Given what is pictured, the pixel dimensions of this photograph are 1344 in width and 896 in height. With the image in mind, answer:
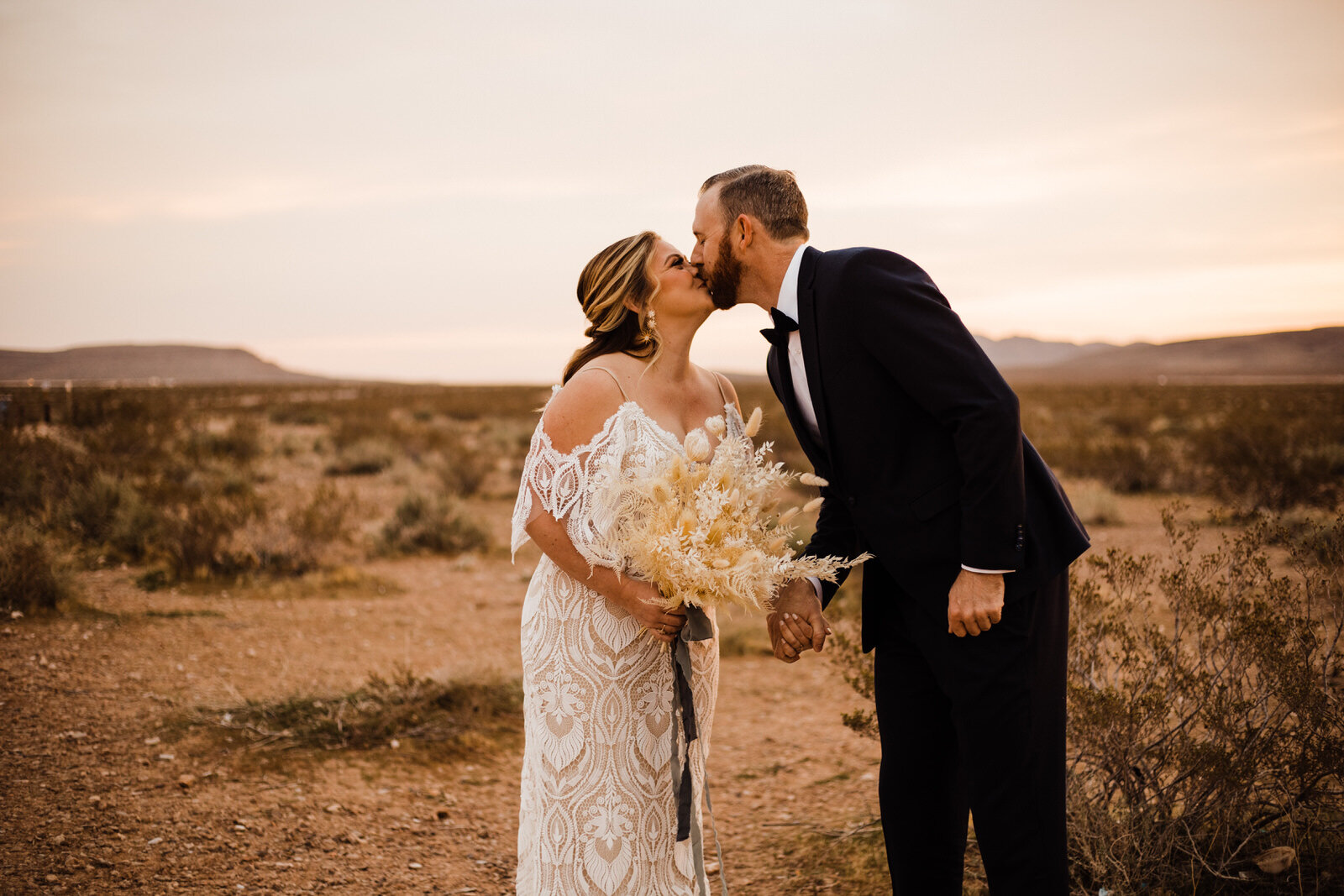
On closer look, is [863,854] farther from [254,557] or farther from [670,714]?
[254,557]

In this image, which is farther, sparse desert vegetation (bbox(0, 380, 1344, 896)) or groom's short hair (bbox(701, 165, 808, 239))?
sparse desert vegetation (bbox(0, 380, 1344, 896))

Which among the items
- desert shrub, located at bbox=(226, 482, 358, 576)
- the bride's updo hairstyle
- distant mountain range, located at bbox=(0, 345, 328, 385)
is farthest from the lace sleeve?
distant mountain range, located at bbox=(0, 345, 328, 385)

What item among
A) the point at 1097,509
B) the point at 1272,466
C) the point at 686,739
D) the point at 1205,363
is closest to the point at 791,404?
the point at 686,739

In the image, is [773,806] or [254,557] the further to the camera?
[254,557]

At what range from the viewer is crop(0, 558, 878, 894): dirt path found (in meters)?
3.65

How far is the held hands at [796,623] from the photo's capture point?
8.43ft

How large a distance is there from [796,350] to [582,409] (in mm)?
697

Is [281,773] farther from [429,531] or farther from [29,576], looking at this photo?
[429,531]

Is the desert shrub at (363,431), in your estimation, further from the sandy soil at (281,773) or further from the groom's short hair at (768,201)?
the groom's short hair at (768,201)

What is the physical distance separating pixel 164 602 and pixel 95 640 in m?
1.24

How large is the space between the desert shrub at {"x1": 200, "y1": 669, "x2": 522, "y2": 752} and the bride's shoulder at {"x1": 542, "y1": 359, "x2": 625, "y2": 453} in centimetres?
314

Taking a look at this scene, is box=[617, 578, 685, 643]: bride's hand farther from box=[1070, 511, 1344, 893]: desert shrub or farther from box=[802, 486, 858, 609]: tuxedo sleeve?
box=[1070, 511, 1344, 893]: desert shrub

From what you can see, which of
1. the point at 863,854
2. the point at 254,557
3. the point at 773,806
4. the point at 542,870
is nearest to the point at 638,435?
the point at 542,870

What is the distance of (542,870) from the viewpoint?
268 centimetres
